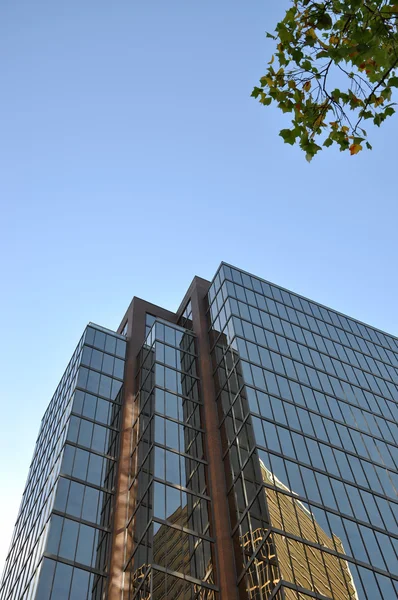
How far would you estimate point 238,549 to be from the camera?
33.3 meters

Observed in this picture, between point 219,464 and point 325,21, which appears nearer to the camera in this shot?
point 325,21

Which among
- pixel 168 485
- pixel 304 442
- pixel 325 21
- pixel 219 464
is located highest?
pixel 304 442

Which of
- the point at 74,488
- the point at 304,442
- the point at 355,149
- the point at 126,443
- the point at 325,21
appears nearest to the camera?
the point at 325,21

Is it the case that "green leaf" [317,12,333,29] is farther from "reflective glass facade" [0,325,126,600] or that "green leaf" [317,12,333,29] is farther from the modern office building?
"reflective glass facade" [0,325,126,600]

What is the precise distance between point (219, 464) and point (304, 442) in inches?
213

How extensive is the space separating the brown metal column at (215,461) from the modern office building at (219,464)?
0.11m

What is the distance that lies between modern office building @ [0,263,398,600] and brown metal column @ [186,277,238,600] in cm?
11

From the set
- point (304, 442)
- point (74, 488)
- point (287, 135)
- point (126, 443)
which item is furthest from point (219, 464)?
point (287, 135)

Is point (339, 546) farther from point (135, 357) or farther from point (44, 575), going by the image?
point (135, 357)

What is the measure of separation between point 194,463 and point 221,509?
4013mm

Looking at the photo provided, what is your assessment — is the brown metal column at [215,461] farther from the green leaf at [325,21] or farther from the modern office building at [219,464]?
the green leaf at [325,21]

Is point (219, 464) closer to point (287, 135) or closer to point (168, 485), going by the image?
point (168, 485)

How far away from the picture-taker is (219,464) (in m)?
38.6

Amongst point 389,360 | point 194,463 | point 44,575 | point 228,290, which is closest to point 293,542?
point 194,463
